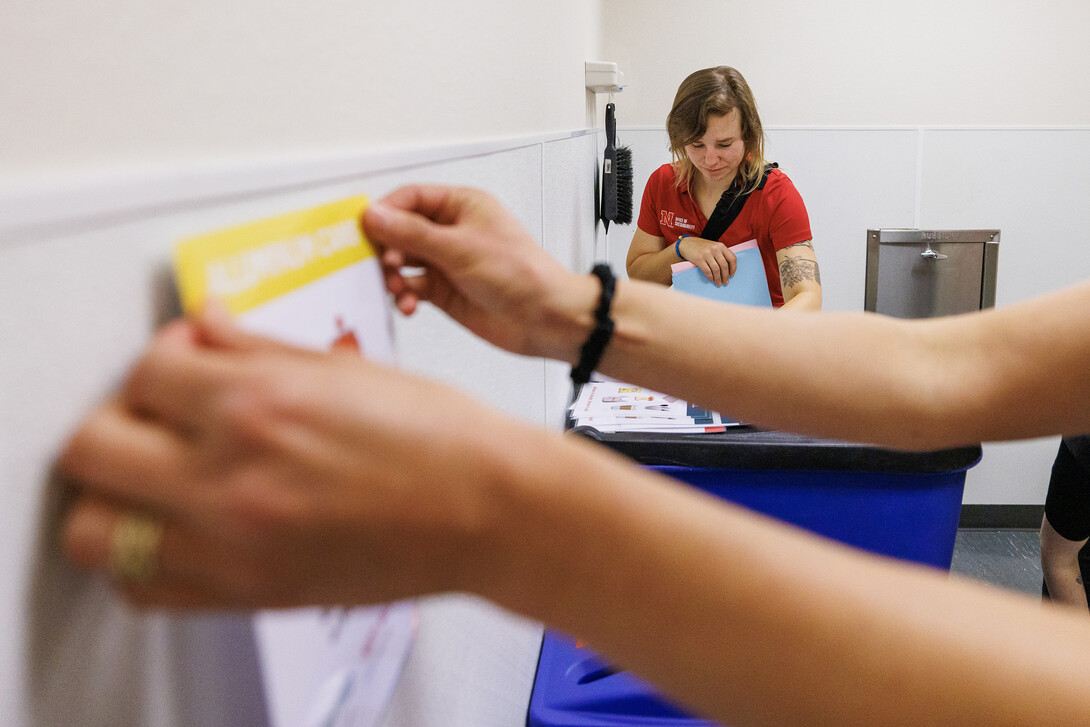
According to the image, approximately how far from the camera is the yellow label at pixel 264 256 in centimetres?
24

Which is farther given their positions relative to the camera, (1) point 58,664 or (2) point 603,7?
(2) point 603,7

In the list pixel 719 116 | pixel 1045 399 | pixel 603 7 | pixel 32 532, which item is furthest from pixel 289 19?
pixel 603 7

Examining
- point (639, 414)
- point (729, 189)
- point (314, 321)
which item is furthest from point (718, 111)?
point (314, 321)

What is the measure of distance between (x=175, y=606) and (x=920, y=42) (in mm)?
3453

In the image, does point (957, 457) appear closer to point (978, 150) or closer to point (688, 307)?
point (688, 307)

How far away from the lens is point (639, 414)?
1146 millimetres

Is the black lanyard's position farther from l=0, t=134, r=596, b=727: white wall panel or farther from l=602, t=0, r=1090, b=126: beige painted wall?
l=0, t=134, r=596, b=727: white wall panel

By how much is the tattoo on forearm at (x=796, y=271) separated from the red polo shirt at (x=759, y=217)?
0.21ft

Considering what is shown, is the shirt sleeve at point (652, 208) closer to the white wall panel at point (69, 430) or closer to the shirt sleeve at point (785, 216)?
the shirt sleeve at point (785, 216)

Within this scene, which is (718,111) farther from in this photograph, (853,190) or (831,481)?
(853,190)

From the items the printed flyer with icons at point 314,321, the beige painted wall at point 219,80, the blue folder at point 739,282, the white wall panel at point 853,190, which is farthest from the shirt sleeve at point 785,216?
the printed flyer with icons at point 314,321

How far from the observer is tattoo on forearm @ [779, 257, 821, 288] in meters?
1.82

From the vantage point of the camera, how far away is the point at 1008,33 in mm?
3002

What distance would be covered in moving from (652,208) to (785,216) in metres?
0.38
